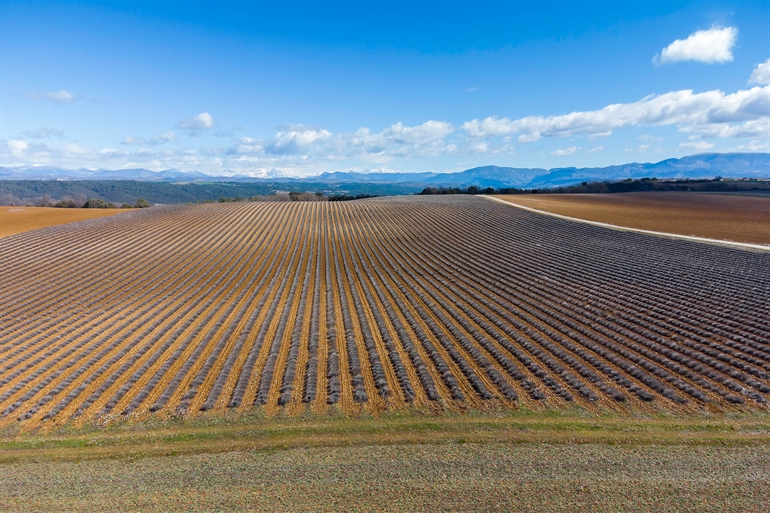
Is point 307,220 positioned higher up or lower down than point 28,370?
higher up

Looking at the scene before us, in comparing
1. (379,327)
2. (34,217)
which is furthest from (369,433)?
(34,217)

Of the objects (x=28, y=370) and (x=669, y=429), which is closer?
(x=669, y=429)

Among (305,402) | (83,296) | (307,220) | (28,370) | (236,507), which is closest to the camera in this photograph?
(236,507)

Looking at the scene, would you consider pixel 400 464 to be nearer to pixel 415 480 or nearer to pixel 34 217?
pixel 415 480

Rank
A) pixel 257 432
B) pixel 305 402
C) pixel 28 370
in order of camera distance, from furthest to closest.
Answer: pixel 28 370, pixel 305 402, pixel 257 432

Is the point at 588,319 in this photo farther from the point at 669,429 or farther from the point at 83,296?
the point at 83,296

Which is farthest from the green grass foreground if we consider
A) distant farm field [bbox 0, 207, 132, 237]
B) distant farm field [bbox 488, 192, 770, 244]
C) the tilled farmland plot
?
distant farm field [bbox 0, 207, 132, 237]

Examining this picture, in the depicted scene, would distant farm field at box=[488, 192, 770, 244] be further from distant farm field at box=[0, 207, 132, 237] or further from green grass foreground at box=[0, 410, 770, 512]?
distant farm field at box=[0, 207, 132, 237]

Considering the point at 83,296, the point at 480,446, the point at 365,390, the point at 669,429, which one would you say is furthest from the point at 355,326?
the point at 83,296
